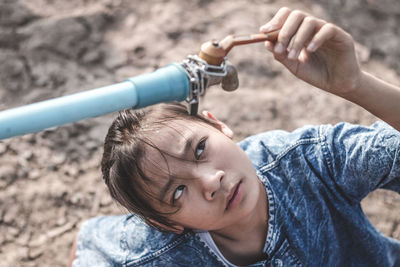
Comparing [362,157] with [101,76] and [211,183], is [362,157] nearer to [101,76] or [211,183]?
[211,183]

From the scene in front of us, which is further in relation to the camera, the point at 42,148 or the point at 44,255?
the point at 42,148

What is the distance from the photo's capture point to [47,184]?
1.76 m

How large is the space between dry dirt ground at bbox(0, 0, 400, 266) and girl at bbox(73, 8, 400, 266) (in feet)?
1.21

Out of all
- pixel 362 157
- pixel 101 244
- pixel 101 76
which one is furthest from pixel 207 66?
pixel 101 76

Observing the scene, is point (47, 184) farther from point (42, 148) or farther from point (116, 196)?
point (116, 196)

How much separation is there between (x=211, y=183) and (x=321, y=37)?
0.38 m

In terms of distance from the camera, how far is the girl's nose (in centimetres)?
99

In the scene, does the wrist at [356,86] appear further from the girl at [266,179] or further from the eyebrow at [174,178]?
the eyebrow at [174,178]

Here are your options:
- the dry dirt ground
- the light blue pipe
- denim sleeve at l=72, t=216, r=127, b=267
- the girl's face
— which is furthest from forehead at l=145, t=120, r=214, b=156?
the dry dirt ground

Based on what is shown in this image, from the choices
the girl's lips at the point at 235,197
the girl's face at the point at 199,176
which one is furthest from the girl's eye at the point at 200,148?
the girl's lips at the point at 235,197

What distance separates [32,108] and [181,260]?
0.71 m

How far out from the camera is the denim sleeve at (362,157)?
104cm

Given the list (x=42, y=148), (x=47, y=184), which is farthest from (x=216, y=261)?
(x=42, y=148)

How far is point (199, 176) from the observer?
101 cm
